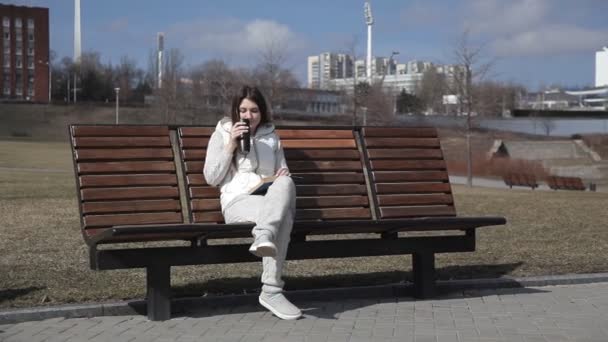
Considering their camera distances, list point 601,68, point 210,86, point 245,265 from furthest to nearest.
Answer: point 601,68, point 210,86, point 245,265

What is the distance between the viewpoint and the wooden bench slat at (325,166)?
6184mm

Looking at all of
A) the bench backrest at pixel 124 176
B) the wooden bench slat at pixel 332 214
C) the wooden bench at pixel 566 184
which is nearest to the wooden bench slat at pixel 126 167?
the bench backrest at pixel 124 176

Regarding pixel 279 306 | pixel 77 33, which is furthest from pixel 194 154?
pixel 77 33

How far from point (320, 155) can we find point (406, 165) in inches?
27.8

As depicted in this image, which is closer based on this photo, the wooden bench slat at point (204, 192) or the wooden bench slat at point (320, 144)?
the wooden bench slat at point (204, 192)

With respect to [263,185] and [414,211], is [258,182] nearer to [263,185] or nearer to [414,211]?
[263,185]

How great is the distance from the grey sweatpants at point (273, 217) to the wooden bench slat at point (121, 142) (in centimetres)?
78

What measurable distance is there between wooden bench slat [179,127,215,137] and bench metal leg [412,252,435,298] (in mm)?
1816

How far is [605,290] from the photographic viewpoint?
654cm

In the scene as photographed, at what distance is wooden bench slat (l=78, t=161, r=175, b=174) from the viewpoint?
5.53 m

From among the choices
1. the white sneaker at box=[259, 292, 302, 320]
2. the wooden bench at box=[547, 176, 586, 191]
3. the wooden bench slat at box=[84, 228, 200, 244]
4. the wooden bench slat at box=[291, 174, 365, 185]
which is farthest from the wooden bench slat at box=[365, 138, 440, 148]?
the wooden bench at box=[547, 176, 586, 191]

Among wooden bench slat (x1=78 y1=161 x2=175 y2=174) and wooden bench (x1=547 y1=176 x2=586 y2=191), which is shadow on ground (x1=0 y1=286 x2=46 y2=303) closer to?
wooden bench slat (x1=78 y1=161 x2=175 y2=174)

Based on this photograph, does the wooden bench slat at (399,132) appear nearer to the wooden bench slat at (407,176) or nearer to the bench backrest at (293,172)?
the bench backrest at (293,172)

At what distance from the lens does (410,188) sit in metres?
6.40
